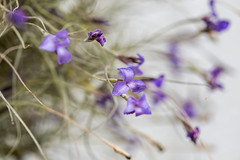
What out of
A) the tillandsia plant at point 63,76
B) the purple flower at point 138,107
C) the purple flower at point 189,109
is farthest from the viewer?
the purple flower at point 189,109

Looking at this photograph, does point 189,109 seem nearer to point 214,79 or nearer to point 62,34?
point 214,79

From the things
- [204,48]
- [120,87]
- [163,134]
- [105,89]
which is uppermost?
[120,87]

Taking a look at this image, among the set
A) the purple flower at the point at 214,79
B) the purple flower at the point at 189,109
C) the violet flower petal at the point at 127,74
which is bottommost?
the purple flower at the point at 189,109

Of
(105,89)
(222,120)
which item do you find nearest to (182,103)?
(105,89)

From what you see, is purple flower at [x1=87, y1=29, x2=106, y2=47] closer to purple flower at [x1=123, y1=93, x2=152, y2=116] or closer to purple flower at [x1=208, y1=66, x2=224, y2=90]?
purple flower at [x1=123, y1=93, x2=152, y2=116]

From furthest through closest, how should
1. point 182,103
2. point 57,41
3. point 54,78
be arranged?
point 182,103 < point 54,78 < point 57,41

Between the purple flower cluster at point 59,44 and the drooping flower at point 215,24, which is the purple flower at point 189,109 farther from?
the purple flower cluster at point 59,44

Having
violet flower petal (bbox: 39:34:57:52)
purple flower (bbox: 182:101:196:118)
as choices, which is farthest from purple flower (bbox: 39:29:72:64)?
purple flower (bbox: 182:101:196:118)

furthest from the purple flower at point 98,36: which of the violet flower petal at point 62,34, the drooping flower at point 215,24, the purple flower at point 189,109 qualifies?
the purple flower at point 189,109

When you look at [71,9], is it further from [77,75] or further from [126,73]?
[126,73]
